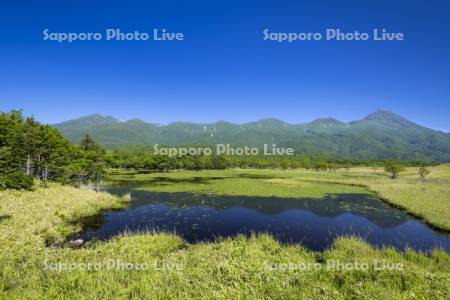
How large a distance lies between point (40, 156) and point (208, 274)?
165ft

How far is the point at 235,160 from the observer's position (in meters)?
194

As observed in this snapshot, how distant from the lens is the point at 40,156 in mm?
51406

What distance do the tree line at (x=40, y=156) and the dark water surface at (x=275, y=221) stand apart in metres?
12.3

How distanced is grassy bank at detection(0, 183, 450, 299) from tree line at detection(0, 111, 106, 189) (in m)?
16.4

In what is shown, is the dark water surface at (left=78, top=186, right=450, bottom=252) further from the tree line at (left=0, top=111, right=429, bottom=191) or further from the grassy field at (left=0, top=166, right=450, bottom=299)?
the tree line at (left=0, top=111, right=429, bottom=191)

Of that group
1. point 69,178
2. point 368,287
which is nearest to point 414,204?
point 368,287

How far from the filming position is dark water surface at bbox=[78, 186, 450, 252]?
3027 cm

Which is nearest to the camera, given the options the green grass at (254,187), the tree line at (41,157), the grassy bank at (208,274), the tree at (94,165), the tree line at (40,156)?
the grassy bank at (208,274)

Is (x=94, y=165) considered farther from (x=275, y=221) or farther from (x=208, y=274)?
(x=208, y=274)

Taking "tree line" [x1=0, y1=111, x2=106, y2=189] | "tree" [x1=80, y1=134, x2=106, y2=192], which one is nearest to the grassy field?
"tree line" [x1=0, y1=111, x2=106, y2=189]

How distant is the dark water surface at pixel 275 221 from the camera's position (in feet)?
99.3

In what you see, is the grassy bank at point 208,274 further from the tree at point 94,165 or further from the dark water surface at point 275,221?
the tree at point 94,165

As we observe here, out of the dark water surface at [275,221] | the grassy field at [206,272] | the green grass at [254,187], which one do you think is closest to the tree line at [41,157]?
the dark water surface at [275,221]

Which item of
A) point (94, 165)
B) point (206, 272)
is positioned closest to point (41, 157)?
point (94, 165)
